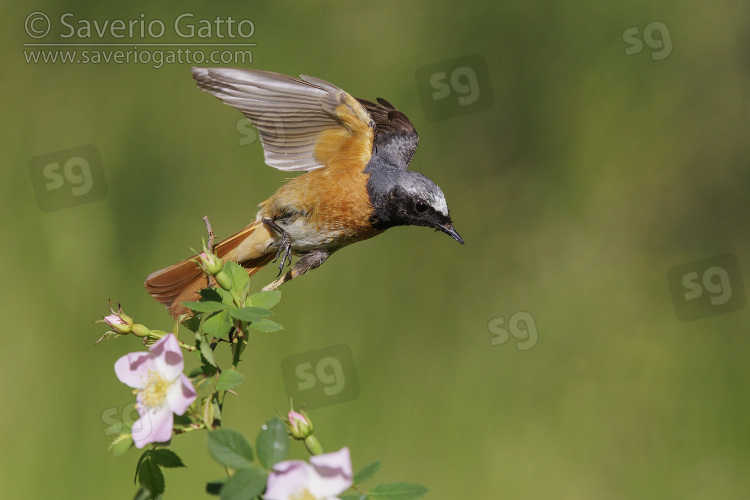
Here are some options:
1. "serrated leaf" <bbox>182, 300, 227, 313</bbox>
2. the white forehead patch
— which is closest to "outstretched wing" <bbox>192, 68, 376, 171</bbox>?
the white forehead patch

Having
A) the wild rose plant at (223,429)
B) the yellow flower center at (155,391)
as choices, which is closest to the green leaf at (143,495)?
the wild rose plant at (223,429)

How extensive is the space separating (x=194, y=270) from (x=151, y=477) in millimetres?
1135

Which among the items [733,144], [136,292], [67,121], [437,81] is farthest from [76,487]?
[733,144]

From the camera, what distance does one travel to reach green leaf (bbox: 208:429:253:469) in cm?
69

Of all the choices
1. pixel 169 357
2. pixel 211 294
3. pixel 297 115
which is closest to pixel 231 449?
pixel 169 357

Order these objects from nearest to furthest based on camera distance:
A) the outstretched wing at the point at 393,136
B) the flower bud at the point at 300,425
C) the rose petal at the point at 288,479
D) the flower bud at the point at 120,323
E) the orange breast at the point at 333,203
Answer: the rose petal at the point at 288,479
the flower bud at the point at 300,425
the flower bud at the point at 120,323
the orange breast at the point at 333,203
the outstretched wing at the point at 393,136

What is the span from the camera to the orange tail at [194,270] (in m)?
1.87

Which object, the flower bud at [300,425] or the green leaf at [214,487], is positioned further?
the flower bud at [300,425]

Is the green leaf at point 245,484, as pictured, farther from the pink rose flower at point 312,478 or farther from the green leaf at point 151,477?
the green leaf at point 151,477

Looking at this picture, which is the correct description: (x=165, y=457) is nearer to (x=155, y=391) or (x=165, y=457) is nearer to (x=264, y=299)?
(x=155, y=391)

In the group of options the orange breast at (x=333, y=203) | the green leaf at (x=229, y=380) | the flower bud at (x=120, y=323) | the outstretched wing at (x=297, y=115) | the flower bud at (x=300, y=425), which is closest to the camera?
the green leaf at (x=229, y=380)

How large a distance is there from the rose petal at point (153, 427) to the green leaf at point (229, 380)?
0.05 m

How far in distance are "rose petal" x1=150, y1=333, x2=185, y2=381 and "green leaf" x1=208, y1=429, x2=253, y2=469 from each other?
0.32ft

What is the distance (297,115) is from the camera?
2.08m
